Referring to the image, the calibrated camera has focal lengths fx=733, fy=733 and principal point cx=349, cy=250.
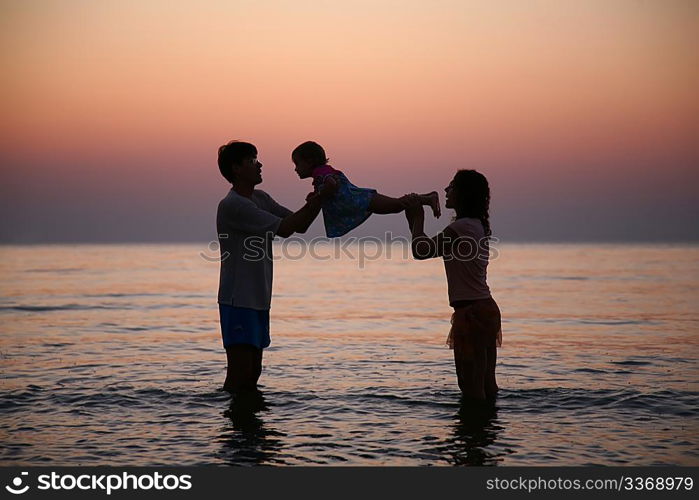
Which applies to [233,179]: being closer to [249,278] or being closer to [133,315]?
[249,278]

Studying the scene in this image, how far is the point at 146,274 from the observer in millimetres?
38344

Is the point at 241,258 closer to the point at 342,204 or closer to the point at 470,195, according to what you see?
the point at 342,204

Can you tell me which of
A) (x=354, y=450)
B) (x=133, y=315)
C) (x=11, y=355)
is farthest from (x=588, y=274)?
(x=354, y=450)

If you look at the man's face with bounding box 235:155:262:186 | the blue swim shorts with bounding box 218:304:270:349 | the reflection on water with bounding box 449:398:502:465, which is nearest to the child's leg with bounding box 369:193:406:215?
the man's face with bounding box 235:155:262:186

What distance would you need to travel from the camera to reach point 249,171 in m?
7.59

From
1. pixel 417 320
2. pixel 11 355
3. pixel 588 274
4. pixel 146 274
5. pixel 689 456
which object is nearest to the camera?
pixel 689 456

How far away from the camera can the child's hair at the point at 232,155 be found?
758 cm

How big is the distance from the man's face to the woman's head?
6.52 ft

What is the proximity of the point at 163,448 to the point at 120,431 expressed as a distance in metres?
0.81

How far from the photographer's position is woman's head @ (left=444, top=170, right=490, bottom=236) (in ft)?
24.2

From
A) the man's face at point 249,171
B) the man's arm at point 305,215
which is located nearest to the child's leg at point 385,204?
the man's arm at point 305,215

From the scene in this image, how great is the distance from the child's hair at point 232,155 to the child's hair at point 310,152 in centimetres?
50

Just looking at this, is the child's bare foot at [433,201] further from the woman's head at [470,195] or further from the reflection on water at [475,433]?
the reflection on water at [475,433]

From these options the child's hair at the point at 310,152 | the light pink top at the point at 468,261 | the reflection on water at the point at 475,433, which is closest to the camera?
the reflection on water at the point at 475,433
